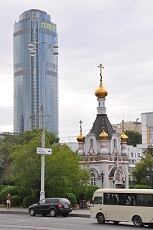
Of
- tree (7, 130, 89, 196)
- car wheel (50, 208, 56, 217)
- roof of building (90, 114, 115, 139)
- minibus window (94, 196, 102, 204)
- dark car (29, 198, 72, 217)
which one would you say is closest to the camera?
minibus window (94, 196, 102, 204)

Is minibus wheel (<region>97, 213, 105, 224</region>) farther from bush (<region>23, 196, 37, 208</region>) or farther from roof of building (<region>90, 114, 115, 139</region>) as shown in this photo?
roof of building (<region>90, 114, 115, 139</region>)

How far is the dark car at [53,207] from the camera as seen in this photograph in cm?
3447

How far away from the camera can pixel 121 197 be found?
29.3 meters

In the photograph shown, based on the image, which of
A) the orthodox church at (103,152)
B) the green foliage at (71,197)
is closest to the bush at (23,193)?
the green foliage at (71,197)

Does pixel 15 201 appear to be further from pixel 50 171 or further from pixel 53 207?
pixel 53 207

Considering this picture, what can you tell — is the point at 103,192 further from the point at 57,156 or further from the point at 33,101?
the point at 33,101

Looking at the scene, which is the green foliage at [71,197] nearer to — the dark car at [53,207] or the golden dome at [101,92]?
the dark car at [53,207]

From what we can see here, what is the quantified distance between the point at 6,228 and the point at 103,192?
7.26m

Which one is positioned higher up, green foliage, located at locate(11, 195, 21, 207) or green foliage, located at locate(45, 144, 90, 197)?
green foliage, located at locate(45, 144, 90, 197)

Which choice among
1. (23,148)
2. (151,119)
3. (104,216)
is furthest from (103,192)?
(151,119)

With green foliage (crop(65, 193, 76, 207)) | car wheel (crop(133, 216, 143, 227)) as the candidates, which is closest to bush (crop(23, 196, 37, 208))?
green foliage (crop(65, 193, 76, 207))

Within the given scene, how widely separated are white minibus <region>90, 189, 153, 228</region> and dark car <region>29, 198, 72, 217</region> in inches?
173

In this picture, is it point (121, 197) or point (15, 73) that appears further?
point (15, 73)

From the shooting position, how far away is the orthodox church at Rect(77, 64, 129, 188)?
59.3m
